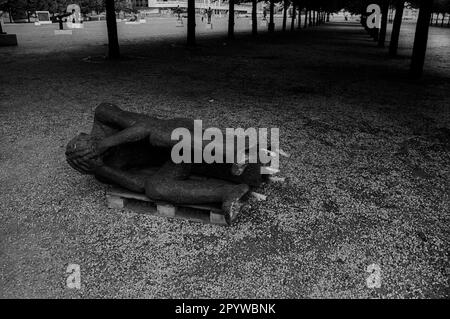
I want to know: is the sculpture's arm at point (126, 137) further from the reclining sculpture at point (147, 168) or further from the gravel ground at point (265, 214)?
the gravel ground at point (265, 214)

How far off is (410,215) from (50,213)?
12.9 ft

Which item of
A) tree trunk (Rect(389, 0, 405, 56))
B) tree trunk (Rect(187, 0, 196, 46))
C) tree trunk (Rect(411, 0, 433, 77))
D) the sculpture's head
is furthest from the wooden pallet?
tree trunk (Rect(389, 0, 405, 56))

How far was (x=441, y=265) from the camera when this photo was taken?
10.3 feet

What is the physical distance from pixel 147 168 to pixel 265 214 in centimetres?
149

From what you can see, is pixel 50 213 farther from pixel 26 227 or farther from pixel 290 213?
pixel 290 213

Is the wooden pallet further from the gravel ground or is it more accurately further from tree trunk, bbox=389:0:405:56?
tree trunk, bbox=389:0:405:56

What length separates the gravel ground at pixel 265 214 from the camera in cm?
296

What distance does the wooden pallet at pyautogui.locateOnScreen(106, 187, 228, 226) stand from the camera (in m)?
3.66

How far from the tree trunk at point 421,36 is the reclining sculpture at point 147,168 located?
11081 mm

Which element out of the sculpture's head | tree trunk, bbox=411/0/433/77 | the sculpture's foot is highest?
tree trunk, bbox=411/0/433/77

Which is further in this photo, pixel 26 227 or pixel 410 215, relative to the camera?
pixel 410 215

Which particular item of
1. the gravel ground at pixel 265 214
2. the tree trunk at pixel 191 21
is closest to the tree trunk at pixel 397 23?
the gravel ground at pixel 265 214

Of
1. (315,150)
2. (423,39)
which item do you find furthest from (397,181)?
(423,39)

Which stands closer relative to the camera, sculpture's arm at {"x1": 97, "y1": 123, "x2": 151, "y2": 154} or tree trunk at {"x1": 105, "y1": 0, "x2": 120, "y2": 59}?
sculpture's arm at {"x1": 97, "y1": 123, "x2": 151, "y2": 154}
